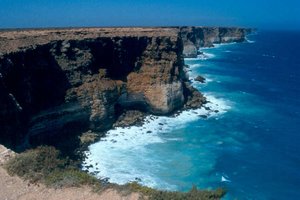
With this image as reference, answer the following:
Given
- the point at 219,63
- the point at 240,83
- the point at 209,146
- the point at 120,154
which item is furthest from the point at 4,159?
the point at 219,63

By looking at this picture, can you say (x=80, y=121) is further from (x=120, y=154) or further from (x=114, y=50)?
(x=114, y=50)

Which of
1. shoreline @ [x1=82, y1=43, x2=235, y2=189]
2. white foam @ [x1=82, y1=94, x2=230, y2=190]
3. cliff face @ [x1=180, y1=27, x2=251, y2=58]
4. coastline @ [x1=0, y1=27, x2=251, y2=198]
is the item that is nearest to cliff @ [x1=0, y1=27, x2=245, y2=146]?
coastline @ [x1=0, y1=27, x2=251, y2=198]

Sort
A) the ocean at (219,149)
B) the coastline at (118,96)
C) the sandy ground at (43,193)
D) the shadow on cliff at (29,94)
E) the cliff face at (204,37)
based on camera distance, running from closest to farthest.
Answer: the sandy ground at (43,193) → the shadow on cliff at (29,94) → the ocean at (219,149) → the coastline at (118,96) → the cliff face at (204,37)

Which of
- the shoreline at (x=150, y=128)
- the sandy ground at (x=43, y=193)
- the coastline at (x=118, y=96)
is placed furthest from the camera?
the coastline at (x=118, y=96)

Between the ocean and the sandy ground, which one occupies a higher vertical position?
the sandy ground

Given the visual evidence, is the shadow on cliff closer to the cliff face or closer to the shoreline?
the shoreline

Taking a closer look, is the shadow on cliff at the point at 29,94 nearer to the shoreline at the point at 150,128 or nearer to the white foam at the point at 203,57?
the shoreline at the point at 150,128

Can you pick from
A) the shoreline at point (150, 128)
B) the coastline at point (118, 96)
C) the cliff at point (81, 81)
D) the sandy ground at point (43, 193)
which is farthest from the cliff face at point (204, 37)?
the sandy ground at point (43, 193)

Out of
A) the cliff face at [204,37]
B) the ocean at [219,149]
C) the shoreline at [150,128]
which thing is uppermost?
the cliff face at [204,37]
